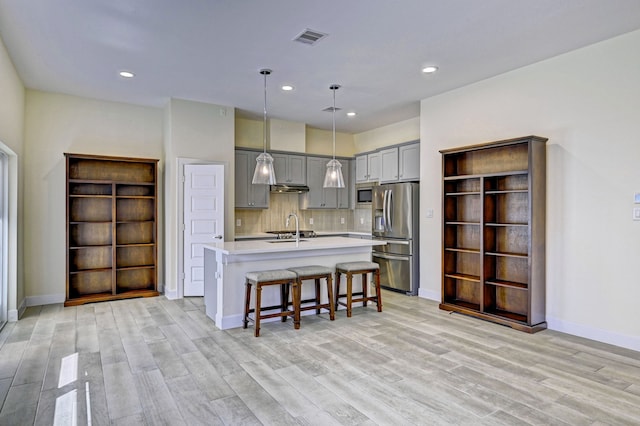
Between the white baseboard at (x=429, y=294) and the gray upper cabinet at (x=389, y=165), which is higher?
the gray upper cabinet at (x=389, y=165)

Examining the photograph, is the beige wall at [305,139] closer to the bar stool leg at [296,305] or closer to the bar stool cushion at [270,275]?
the bar stool cushion at [270,275]

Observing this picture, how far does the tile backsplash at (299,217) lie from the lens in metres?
6.91

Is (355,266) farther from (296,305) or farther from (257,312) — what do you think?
(257,312)

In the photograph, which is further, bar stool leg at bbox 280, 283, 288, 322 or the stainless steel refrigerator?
the stainless steel refrigerator

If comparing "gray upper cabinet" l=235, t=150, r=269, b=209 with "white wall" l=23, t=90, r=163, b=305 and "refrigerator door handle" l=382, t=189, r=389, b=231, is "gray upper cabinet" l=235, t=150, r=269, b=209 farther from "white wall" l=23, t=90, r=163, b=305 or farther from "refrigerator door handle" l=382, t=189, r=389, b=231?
"refrigerator door handle" l=382, t=189, r=389, b=231

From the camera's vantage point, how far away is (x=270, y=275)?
4.04m

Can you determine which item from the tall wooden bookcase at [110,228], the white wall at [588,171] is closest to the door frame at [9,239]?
the tall wooden bookcase at [110,228]

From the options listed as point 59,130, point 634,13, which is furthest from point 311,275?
point 59,130

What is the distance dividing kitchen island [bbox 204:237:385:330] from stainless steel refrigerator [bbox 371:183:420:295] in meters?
1.37

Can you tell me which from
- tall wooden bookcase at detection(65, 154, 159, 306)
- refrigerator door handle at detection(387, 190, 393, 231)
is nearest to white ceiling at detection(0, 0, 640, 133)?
tall wooden bookcase at detection(65, 154, 159, 306)

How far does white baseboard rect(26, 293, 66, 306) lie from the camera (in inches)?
204

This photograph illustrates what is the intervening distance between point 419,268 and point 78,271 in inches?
194

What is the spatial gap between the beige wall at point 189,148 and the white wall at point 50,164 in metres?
0.94

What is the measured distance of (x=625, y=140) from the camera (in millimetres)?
3598
